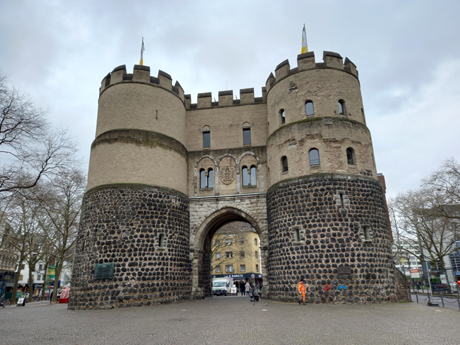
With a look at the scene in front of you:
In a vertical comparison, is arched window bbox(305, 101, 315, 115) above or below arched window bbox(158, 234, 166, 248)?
above

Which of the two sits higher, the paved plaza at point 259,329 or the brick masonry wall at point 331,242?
the brick masonry wall at point 331,242

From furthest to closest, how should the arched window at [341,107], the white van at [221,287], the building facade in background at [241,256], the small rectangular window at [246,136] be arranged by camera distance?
the building facade in background at [241,256]
the white van at [221,287]
the small rectangular window at [246,136]
the arched window at [341,107]

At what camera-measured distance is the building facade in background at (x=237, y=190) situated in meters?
15.9

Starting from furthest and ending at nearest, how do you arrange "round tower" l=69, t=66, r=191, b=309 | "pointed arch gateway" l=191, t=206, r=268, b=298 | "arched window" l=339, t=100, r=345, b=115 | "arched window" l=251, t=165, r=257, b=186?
"arched window" l=251, t=165, r=257, b=186 → "pointed arch gateway" l=191, t=206, r=268, b=298 → "arched window" l=339, t=100, r=345, b=115 → "round tower" l=69, t=66, r=191, b=309

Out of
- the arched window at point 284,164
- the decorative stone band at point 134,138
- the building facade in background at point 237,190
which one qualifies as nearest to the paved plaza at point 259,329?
the building facade in background at point 237,190

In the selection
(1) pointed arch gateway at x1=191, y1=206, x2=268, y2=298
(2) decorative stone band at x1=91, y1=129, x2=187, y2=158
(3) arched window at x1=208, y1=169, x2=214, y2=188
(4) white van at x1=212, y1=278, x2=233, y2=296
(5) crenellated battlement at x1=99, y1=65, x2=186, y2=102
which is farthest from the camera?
(4) white van at x1=212, y1=278, x2=233, y2=296

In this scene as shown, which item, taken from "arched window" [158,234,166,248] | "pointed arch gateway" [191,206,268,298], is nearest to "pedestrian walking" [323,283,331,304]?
"pointed arch gateway" [191,206,268,298]

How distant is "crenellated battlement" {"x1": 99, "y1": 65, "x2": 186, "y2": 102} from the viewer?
19.8 meters

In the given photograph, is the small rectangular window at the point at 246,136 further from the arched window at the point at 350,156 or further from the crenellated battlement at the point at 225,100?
the arched window at the point at 350,156

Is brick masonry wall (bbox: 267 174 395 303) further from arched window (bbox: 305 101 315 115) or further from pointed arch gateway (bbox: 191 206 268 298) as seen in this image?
arched window (bbox: 305 101 315 115)

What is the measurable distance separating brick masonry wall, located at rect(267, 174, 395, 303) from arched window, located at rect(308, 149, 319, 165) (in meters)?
0.96

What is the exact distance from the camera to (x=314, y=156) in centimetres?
1744

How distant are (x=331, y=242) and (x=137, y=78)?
46.5 ft

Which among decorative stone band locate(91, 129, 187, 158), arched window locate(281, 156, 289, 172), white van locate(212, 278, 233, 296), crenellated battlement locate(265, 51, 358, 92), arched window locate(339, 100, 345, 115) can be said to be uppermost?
crenellated battlement locate(265, 51, 358, 92)
